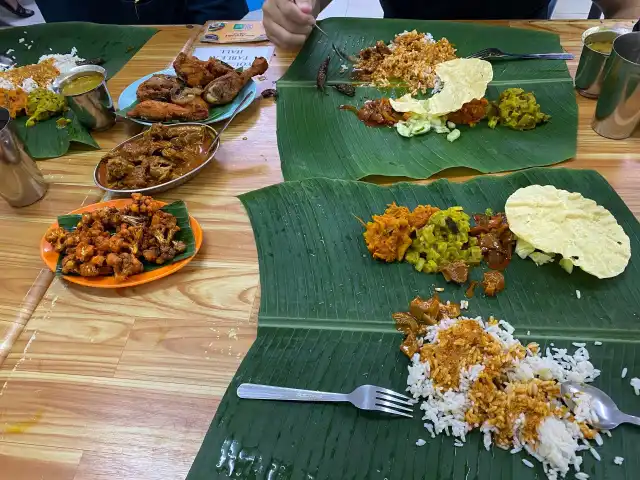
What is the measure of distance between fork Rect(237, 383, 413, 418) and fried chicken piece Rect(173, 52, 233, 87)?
95.2 inches

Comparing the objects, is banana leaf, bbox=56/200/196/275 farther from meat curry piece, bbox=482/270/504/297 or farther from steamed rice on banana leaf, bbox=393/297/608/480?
meat curry piece, bbox=482/270/504/297

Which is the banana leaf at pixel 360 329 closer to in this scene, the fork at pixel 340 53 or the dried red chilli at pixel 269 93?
the dried red chilli at pixel 269 93

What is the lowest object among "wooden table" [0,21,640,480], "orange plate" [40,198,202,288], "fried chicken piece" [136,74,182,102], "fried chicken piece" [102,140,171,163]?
"wooden table" [0,21,640,480]

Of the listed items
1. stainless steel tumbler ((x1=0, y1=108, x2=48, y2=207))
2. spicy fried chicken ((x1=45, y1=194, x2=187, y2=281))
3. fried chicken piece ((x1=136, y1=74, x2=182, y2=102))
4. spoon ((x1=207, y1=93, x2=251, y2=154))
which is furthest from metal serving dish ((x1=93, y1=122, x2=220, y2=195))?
fried chicken piece ((x1=136, y1=74, x2=182, y2=102))

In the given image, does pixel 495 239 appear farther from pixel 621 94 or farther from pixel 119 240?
pixel 119 240

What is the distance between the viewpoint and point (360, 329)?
2.06 metres

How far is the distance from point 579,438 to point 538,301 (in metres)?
0.63

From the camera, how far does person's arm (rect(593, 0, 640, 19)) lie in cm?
370

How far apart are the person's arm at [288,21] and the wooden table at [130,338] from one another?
50.4 inches

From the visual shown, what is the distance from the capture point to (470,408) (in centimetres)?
172

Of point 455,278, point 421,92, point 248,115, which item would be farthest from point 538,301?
point 248,115

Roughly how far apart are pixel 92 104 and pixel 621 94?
335 cm

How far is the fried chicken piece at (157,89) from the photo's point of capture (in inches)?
130

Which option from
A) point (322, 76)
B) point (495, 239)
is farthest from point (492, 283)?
point (322, 76)
